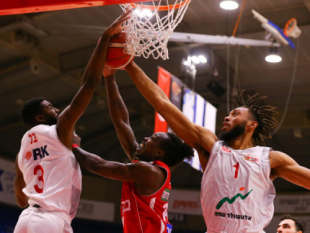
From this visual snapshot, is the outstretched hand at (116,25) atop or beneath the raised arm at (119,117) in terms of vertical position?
atop

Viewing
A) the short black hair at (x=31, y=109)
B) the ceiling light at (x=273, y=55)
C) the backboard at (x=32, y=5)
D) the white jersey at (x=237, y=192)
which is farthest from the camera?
the ceiling light at (x=273, y=55)

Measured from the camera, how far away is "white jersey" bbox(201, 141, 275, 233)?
3.01 metres

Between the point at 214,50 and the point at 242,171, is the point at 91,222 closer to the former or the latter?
the point at 214,50

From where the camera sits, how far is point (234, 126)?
3.36 meters

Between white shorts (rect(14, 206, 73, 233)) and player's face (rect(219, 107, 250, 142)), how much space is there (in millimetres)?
1417

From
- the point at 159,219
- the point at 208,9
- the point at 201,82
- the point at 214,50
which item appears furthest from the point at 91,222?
the point at 159,219

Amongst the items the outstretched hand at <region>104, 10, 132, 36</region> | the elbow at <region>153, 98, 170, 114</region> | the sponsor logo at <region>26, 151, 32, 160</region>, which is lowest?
the sponsor logo at <region>26, 151, 32, 160</region>

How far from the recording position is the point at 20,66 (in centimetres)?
1120

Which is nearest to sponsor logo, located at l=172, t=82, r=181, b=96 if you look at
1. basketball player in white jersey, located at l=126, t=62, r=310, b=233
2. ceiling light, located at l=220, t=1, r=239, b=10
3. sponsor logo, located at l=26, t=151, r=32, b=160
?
ceiling light, located at l=220, t=1, r=239, b=10

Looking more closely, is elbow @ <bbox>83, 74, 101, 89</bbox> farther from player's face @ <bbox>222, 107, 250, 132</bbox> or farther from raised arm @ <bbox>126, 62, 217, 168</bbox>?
player's face @ <bbox>222, 107, 250, 132</bbox>

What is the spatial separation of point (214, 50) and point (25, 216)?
8.47 metres

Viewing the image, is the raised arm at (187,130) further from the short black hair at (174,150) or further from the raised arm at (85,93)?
the raised arm at (85,93)

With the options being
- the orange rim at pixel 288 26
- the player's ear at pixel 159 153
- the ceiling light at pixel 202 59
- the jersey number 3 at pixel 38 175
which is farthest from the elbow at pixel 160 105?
the ceiling light at pixel 202 59

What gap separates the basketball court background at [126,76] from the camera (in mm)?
9125
